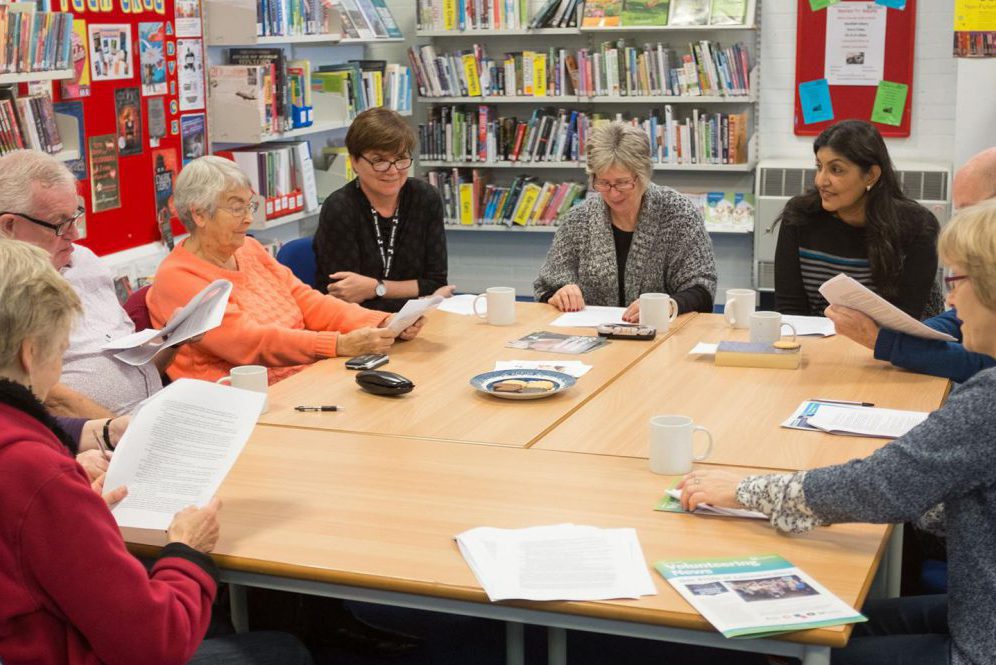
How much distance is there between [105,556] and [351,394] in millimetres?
1283

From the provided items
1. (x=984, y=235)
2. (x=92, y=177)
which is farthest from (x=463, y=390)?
(x=92, y=177)

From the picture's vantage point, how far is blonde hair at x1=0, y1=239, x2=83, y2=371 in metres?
1.50

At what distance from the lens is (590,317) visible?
3.52 metres

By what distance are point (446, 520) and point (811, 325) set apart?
68.7 inches

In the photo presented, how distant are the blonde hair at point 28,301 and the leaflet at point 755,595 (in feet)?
3.04

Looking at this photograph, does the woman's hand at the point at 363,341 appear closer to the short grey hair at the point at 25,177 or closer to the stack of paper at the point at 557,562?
the short grey hair at the point at 25,177

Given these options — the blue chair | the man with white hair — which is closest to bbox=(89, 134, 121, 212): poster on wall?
the blue chair

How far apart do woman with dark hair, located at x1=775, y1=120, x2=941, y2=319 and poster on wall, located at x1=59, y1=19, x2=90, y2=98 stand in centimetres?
262

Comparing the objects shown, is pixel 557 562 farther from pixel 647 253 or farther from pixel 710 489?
pixel 647 253

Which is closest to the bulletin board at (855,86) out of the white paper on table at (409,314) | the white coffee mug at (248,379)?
the white paper on table at (409,314)

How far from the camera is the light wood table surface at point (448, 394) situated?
2465 millimetres

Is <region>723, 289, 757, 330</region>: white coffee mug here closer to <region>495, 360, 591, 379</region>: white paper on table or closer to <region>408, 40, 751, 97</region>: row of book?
<region>495, 360, 591, 379</region>: white paper on table

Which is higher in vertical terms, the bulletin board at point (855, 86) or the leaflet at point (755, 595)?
the bulletin board at point (855, 86)

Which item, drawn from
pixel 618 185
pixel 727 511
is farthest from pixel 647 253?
pixel 727 511
